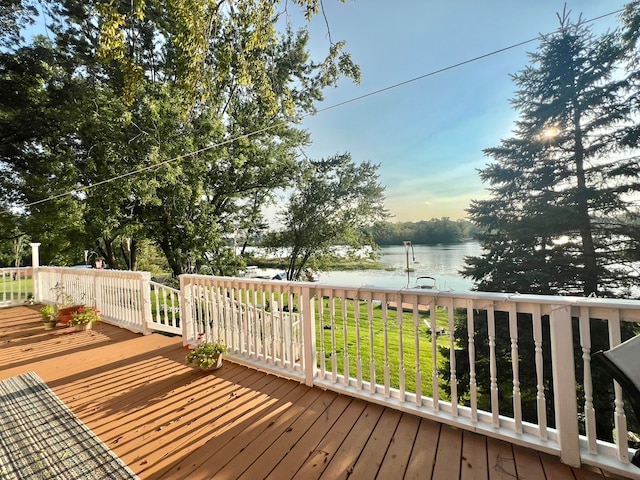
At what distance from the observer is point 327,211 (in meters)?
13.1

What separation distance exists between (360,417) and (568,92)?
9.23 metres

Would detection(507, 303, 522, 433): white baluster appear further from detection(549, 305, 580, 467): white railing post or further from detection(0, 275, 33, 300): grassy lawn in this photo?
detection(0, 275, 33, 300): grassy lawn

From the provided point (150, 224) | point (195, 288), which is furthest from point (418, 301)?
point (150, 224)

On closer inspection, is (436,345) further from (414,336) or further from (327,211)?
(327,211)

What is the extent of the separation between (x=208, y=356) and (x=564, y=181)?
8.79m

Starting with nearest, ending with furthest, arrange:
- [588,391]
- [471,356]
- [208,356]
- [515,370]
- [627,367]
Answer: [627,367] → [588,391] → [515,370] → [471,356] → [208,356]

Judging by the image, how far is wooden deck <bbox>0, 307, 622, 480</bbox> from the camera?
1.60m

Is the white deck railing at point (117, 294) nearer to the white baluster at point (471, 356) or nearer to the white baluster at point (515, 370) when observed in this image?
the white baluster at point (471, 356)

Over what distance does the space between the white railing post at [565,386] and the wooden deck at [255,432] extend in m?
0.10

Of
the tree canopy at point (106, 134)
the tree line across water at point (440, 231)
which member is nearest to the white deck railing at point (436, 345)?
the tree canopy at point (106, 134)

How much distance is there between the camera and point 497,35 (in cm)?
561

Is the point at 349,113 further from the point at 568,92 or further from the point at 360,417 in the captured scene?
the point at 360,417

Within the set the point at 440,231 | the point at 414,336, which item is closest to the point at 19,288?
the point at 414,336

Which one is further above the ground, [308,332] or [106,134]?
[106,134]
